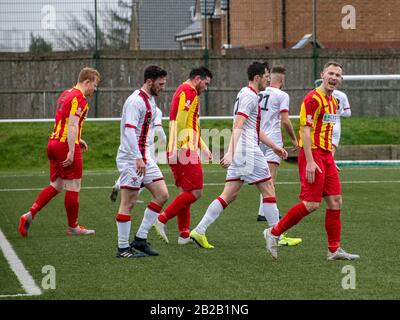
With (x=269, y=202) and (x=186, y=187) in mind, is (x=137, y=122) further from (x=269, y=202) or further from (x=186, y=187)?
(x=269, y=202)

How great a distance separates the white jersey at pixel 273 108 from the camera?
14148 mm

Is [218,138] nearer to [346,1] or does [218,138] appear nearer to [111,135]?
[111,135]

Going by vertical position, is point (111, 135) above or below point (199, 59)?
below

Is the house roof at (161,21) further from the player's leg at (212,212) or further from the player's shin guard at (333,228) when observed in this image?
the player's shin guard at (333,228)

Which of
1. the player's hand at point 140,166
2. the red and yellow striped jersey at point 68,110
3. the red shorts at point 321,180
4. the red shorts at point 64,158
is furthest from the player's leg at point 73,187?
the red shorts at point 321,180

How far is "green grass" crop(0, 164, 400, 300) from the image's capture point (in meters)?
8.63

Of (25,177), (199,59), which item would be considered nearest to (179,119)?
(25,177)

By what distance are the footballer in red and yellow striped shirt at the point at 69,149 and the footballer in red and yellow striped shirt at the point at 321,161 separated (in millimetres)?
3228

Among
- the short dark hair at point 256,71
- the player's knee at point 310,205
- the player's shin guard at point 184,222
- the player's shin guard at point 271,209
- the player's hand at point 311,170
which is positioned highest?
the short dark hair at point 256,71

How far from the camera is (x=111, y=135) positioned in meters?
27.1

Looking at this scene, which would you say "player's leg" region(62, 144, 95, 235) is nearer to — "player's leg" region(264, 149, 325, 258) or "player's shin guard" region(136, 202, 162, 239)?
"player's shin guard" region(136, 202, 162, 239)

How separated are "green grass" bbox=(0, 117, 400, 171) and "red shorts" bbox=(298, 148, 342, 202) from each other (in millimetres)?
15859

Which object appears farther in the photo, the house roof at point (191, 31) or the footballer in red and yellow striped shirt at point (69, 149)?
the house roof at point (191, 31)
